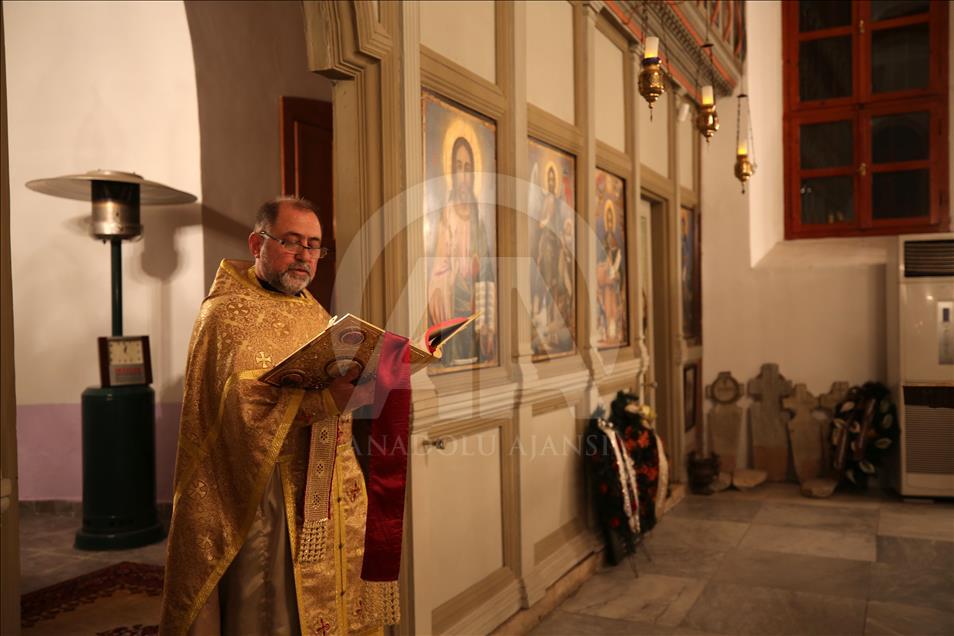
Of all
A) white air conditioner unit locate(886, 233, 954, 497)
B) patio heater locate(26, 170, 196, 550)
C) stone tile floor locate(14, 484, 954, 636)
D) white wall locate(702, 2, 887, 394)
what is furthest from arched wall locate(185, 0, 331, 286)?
white air conditioner unit locate(886, 233, 954, 497)

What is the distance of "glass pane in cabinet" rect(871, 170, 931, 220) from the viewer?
24.5 feet

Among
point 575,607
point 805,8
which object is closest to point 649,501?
point 575,607

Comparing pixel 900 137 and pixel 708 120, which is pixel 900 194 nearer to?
pixel 900 137

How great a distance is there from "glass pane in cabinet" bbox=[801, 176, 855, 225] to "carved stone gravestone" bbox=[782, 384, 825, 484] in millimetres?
1668

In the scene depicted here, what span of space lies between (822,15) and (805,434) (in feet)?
13.0

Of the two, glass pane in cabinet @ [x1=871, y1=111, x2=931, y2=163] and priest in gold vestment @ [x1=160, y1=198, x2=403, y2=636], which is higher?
glass pane in cabinet @ [x1=871, y1=111, x2=931, y2=163]

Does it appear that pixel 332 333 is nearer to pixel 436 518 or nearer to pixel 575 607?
pixel 436 518

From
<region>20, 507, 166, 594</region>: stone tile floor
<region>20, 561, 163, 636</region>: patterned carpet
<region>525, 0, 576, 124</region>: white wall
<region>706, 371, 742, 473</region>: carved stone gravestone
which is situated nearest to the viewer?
<region>20, 561, 163, 636</region>: patterned carpet

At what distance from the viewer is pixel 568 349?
16.1 ft

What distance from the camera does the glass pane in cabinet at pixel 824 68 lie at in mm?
7754

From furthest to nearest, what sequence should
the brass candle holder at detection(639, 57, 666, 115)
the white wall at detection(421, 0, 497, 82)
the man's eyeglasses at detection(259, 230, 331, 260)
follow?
the white wall at detection(421, 0, 497, 82) < the brass candle holder at detection(639, 57, 666, 115) < the man's eyeglasses at detection(259, 230, 331, 260)

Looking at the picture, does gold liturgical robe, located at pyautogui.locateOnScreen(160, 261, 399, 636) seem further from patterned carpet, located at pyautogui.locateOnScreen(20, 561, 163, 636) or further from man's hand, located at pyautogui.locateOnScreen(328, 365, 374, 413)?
patterned carpet, located at pyautogui.locateOnScreen(20, 561, 163, 636)

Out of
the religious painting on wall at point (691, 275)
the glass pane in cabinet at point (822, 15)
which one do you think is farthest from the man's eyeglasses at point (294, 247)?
the glass pane in cabinet at point (822, 15)

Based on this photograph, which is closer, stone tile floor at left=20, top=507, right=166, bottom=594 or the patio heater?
stone tile floor at left=20, top=507, right=166, bottom=594
